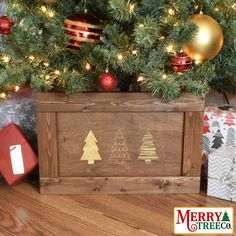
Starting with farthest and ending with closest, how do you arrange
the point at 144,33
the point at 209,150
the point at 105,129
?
the point at 209,150
the point at 105,129
the point at 144,33

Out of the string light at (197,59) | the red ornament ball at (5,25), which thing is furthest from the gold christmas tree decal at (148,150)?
the red ornament ball at (5,25)

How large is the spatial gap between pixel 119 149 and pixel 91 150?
0.27 ft

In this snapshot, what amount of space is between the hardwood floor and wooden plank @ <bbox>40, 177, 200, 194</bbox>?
0.02m

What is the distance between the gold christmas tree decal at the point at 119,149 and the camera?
1087mm

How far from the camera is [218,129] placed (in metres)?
1.17

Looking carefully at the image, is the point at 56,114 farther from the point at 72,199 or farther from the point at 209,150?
the point at 209,150

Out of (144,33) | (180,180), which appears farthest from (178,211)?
(144,33)

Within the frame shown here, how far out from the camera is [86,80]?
105 centimetres

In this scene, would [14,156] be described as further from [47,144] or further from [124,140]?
[124,140]


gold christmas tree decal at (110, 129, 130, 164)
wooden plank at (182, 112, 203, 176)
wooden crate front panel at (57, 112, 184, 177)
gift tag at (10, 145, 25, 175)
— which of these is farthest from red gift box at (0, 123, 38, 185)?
wooden plank at (182, 112, 203, 176)

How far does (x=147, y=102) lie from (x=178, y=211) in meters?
0.31

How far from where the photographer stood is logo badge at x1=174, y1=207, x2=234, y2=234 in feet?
3.16

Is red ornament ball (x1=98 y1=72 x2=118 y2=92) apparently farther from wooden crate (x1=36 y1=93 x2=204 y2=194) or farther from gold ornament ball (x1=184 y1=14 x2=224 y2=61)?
gold ornament ball (x1=184 y1=14 x2=224 y2=61)

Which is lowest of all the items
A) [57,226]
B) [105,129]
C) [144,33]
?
[57,226]
